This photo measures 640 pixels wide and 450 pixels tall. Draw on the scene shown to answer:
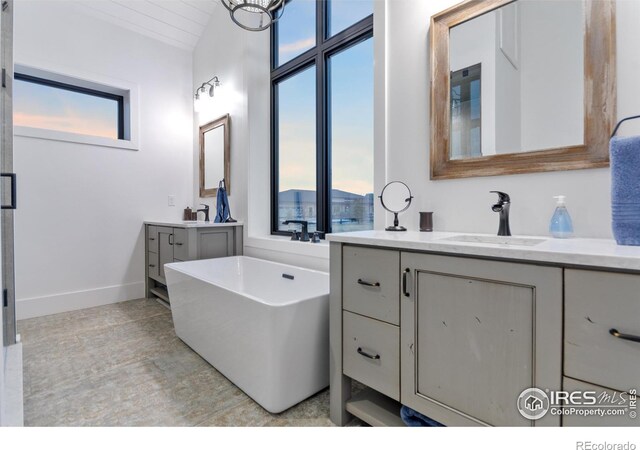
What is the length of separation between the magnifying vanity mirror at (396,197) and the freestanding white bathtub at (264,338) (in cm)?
60

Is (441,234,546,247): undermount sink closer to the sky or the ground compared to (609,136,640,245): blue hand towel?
closer to the ground

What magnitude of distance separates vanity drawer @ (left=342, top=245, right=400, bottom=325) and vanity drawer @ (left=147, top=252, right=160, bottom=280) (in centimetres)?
252

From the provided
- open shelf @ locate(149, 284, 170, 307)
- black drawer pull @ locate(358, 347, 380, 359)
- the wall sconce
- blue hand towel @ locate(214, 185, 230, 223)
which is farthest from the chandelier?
open shelf @ locate(149, 284, 170, 307)

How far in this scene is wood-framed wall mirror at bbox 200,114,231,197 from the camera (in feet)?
10.7

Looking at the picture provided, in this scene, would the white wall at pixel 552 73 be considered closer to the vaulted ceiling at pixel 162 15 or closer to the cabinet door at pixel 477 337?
the cabinet door at pixel 477 337

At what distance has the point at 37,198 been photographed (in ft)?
9.27

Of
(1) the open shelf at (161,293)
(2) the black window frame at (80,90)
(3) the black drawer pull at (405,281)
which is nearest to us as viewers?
(3) the black drawer pull at (405,281)

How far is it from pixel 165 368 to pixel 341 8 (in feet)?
9.29

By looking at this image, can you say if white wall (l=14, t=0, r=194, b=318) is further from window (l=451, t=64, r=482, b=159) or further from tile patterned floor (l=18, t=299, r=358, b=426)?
window (l=451, t=64, r=482, b=159)

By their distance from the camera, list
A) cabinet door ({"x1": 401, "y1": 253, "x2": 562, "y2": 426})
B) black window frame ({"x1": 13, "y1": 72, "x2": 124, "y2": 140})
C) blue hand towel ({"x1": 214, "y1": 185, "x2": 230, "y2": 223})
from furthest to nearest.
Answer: blue hand towel ({"x1": 214, "y1": 185, "x2": 230, "y2": 223}) → black window frame ({"x1": 13, "y1": 72, "x2": 124, "y2": 140}) → cabinet door ({"x1": 401, "y1": 253, "x2": 562, "y2": 426})

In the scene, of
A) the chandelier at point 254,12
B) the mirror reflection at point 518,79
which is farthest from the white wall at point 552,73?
the chandelier at point 254,12

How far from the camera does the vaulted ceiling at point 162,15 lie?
123 inches

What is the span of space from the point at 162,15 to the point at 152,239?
90.8 inches

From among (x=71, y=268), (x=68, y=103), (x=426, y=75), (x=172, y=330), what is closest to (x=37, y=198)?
(x=71, y=268)
